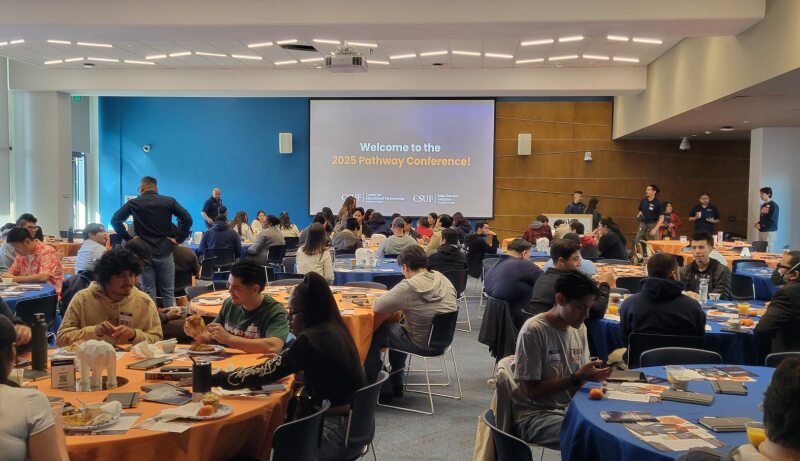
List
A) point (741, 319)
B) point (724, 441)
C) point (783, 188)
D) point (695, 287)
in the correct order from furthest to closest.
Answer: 1. point (783, 188)
2. point (695, 287)
3. point (741, 319)
4. point (724, 441)

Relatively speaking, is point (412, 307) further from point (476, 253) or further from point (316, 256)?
point (476, 253)

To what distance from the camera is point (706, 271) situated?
6.61 metres

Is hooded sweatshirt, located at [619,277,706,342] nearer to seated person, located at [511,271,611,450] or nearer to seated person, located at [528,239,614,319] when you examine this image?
seated person, located at [528,239,614,319]

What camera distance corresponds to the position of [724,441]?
2613mm

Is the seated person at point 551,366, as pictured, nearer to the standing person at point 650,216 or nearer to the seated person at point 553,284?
the seated person at point 553,284

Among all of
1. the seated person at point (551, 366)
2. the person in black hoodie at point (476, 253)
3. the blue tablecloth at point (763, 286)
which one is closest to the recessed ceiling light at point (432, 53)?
the person in black hoodie at point (476, 253)

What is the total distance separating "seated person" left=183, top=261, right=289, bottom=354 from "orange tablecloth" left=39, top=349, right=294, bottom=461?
0.61 m

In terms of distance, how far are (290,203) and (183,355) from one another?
1354cm

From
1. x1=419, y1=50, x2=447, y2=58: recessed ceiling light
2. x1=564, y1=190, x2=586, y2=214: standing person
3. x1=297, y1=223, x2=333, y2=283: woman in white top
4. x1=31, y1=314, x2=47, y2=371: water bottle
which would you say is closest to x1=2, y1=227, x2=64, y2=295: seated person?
x1=297, y1=223, x2=333, y2=283: woman in white top

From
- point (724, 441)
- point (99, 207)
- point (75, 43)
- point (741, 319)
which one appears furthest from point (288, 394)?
point (99, 207)

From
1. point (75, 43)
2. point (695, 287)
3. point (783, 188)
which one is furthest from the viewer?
point (783, 188)

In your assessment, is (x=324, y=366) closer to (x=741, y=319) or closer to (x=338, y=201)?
(x=741, y=319)

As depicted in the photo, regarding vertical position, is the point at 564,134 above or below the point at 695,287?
above

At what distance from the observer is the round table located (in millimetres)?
2602
